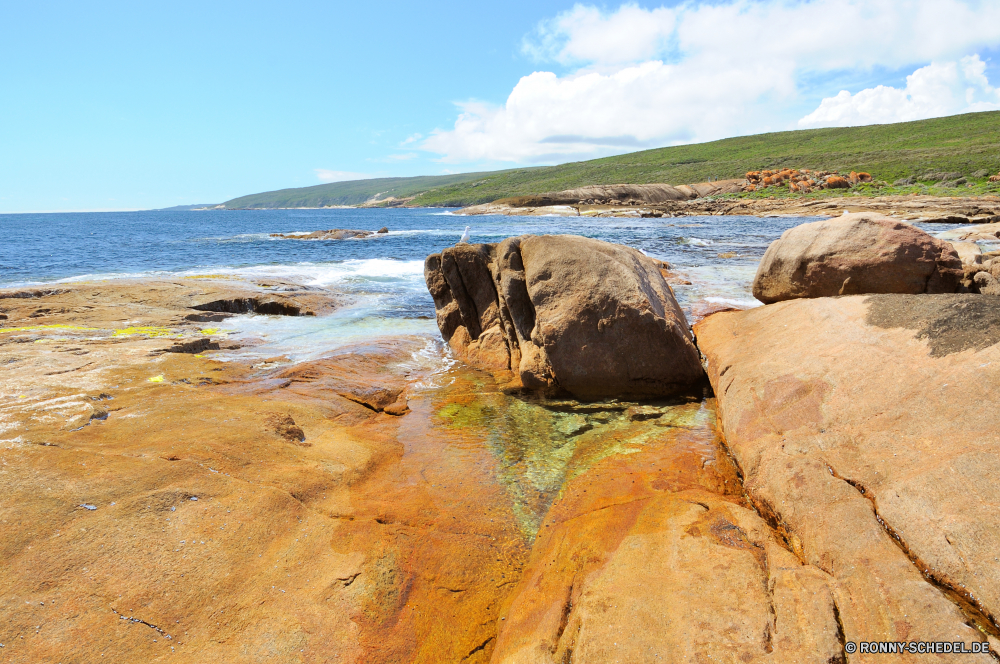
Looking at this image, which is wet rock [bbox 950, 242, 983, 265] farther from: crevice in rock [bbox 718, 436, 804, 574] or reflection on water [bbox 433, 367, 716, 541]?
crevice in rock [bbox 718, 436, 804, 574]

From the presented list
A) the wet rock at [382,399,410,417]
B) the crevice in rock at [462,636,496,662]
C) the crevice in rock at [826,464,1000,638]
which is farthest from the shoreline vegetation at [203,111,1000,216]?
the crevice in rock at [462,636,496,662]

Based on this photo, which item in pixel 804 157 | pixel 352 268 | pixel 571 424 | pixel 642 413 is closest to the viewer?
pixel 571 424

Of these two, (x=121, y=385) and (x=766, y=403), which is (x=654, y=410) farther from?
(x=121, y=385)

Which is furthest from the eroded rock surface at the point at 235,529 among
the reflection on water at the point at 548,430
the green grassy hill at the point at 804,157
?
the green grassy hill at the point at 804,157

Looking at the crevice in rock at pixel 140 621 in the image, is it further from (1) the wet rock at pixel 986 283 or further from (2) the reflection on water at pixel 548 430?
(1) the wet rock at pixel 986 283

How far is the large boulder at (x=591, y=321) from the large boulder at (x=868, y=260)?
A: 75.8 inches

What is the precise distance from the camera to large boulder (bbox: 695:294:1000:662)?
8.53ft

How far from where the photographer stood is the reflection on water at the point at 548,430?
463cm

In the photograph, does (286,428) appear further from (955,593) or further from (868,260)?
(868,260)

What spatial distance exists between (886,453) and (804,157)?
273 ft

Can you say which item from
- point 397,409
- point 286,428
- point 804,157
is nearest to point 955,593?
point 286,428

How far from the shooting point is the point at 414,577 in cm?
340

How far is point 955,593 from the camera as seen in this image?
8.52ft

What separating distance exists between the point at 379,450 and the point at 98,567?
242cm
